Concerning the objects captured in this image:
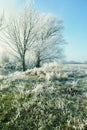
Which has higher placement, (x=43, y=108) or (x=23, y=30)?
(x=23, y=30)

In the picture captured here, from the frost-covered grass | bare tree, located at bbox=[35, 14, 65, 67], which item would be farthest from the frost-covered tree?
the frost-covered grass

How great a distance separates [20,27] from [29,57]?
4.10 m

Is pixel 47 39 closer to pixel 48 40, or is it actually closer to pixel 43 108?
pixel 48 40

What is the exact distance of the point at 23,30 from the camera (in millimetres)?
32688

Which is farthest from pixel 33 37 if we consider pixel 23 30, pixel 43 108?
pixel 43 108

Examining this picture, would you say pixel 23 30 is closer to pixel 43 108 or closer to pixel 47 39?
pixel 47 39

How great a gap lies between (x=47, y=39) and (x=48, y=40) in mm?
246

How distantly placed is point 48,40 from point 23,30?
3454 millimetres

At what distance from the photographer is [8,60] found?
38.7 meters

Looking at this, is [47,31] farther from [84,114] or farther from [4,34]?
[84,114]

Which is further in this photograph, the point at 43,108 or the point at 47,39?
the point at 47,39

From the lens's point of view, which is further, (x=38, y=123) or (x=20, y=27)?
(x=20, y=27)

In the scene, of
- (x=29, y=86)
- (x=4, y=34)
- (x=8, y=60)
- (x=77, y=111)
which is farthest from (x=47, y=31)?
(x=77, y=111)

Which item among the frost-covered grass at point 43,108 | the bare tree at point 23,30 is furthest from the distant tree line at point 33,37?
the frost-covered grass at point 43,108
